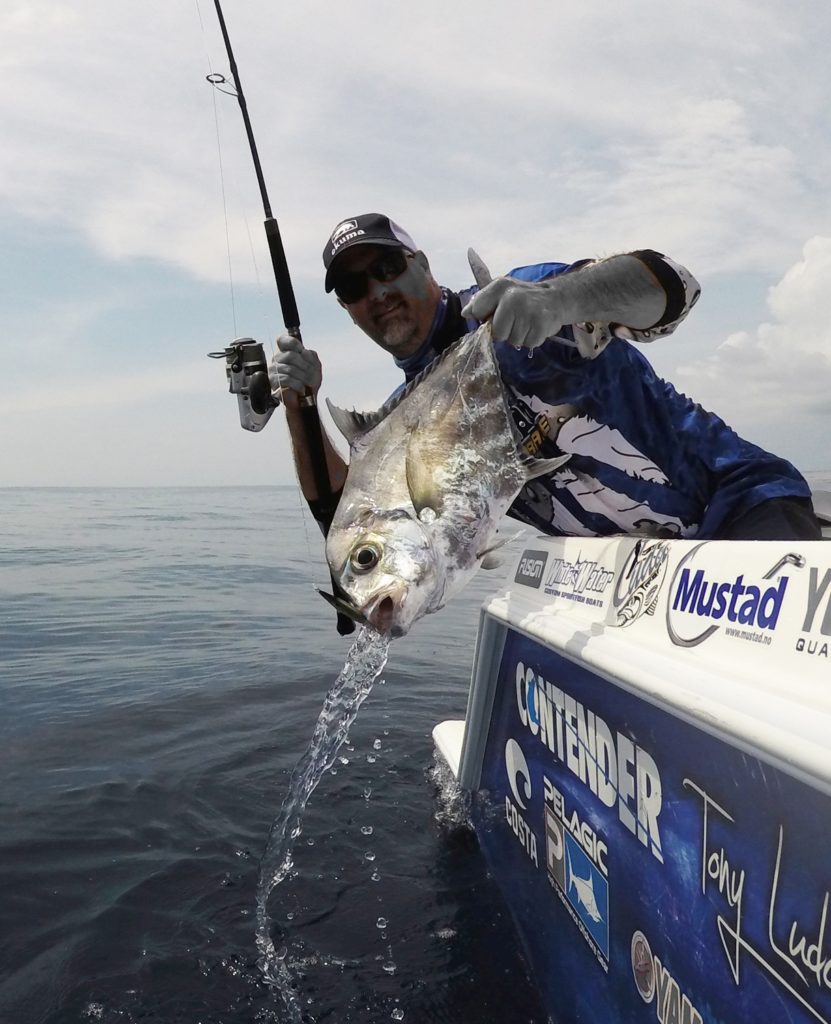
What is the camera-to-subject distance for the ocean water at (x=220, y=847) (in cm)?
269

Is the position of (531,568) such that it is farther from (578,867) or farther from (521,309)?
(521,309)

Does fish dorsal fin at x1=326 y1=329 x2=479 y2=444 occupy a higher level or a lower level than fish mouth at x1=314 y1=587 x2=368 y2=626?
higher

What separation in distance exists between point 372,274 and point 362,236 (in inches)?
6.2

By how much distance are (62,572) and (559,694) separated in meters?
12.6

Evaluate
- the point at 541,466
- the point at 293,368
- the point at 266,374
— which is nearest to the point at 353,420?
the point at 293,368

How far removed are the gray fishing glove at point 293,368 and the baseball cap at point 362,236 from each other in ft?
1.09

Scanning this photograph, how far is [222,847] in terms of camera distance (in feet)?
12.1

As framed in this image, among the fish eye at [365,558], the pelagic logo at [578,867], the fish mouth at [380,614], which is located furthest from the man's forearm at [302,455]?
the pelagic logo at [578,867]

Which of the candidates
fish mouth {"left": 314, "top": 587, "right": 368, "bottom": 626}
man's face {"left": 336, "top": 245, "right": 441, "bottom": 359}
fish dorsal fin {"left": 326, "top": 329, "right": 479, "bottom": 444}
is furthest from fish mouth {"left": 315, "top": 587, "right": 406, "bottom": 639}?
man's face {"left": 336, "top": 245, "right": 441, "bottom": 359}

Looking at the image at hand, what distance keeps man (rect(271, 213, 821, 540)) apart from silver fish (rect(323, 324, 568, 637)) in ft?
1.10

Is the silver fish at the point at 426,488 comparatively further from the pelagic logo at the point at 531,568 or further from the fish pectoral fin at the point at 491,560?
the pelagic logo at the point at 531,568

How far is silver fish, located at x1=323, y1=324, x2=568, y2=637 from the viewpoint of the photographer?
183 cm

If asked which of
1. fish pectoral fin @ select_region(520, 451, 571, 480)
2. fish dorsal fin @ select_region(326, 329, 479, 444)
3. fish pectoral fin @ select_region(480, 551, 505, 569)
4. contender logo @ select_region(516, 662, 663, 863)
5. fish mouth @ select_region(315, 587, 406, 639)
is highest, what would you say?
fish dorsal fin @ select_region(326, 329, 479, 444)

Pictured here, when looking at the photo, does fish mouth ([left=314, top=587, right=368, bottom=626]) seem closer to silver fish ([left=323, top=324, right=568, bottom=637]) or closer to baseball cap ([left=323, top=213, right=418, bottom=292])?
silver fish ([left=323, top=324, right=568, bottom=637])
